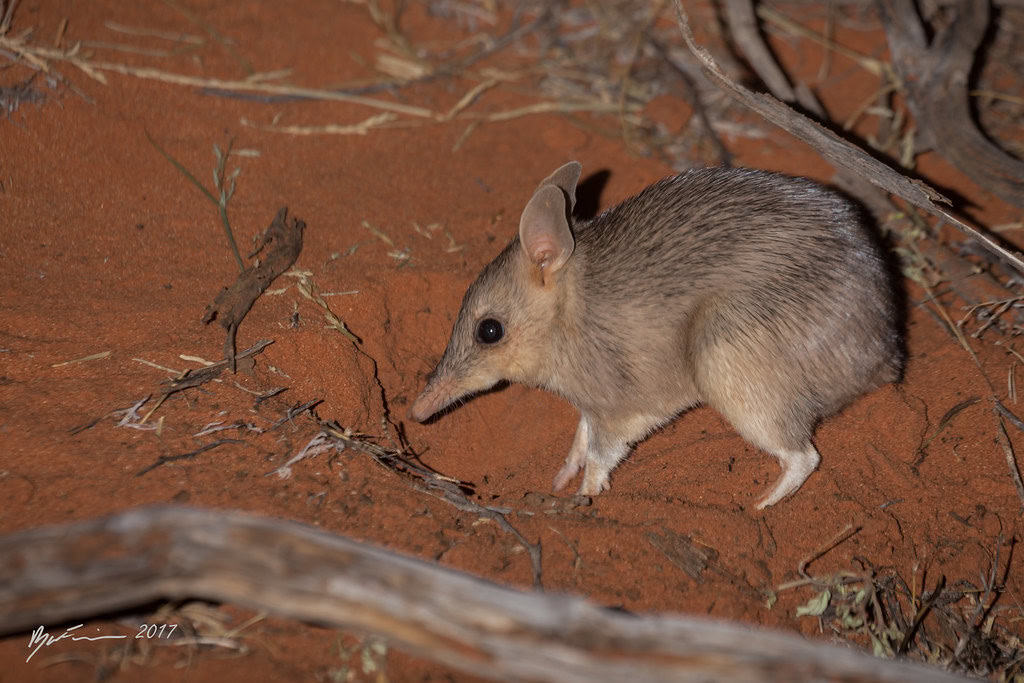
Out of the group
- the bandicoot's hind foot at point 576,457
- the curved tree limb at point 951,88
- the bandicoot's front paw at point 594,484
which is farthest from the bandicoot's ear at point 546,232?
the curved tree limb at point 951,88

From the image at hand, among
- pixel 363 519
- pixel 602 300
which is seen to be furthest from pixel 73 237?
pixel 602 300

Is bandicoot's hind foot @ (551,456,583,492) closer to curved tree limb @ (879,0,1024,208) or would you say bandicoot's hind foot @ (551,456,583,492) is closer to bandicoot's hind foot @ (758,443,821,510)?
bandicoot's hind foot @ (758,443,821,510)

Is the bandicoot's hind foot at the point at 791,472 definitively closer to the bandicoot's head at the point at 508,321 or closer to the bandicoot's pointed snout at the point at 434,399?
the bandicoot's head at the point at 508,321

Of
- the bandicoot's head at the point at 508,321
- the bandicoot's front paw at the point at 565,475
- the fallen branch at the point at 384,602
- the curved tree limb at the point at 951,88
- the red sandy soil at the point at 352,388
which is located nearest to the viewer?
the fallen branch at the point at 384,602

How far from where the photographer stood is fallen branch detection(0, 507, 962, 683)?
207 centimetres

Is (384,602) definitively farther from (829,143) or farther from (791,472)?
(829,143)

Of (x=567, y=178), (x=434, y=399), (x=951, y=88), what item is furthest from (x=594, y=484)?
(x=951, y=88)

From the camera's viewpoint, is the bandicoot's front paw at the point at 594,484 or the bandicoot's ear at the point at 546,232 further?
the bandicoot's front paw at the point at 594,484

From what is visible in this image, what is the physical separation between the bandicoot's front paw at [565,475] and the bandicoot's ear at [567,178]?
145cm

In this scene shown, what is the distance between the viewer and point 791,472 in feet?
13.4

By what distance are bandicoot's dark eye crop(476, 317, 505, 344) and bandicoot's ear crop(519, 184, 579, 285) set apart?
0.35m

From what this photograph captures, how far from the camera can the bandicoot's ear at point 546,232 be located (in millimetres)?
3957

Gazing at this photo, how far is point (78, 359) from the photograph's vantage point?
3.99m
